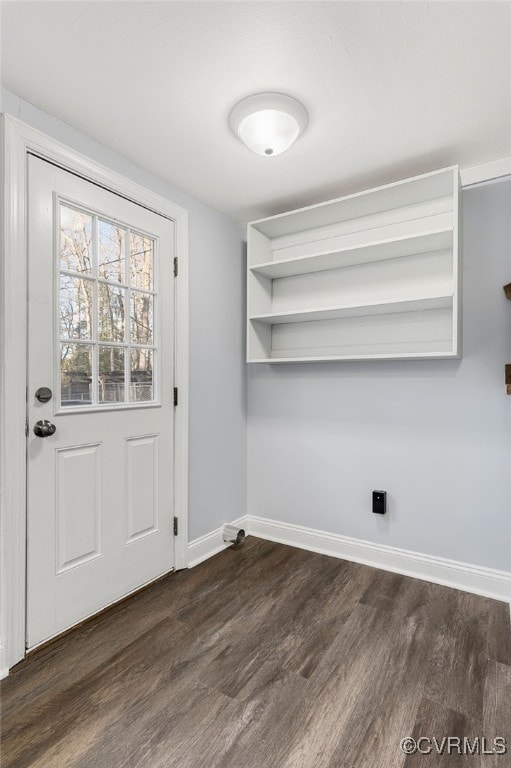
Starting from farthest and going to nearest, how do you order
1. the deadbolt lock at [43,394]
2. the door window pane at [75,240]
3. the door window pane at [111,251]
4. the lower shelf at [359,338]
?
the lower shelf at [359,338] < the door window pane at [111,251] < the door window pane at [75,240] < the deadbolt lock at [43,394]

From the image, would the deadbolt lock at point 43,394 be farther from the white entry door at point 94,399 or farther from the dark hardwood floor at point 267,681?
the dark hardwood floor at point 267,681

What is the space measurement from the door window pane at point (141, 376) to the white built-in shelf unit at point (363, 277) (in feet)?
2.35

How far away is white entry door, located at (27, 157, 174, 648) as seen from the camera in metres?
1.69

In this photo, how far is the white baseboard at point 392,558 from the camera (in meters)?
2.10

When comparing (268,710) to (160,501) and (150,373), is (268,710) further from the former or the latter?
(150,373)

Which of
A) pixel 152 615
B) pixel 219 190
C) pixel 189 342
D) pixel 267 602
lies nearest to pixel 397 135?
pixel 219 190

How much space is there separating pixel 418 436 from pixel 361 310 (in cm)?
83

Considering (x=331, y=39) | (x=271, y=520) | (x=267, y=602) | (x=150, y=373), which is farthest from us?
(x=271, y=520)

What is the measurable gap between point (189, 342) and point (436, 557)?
6.42 feet

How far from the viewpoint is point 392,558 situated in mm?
2389

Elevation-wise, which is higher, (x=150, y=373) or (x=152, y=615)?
(x=150, y=373)

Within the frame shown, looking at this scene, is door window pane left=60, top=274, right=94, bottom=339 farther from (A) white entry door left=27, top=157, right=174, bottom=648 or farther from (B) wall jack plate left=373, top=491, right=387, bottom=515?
(B) wall jack plate left=373, top=491, right=387, bottom=515

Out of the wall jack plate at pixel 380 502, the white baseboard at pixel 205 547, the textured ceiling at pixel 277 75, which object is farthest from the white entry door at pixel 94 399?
the wall jack plate at pixel 380 502

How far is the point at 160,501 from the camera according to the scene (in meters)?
2.28
